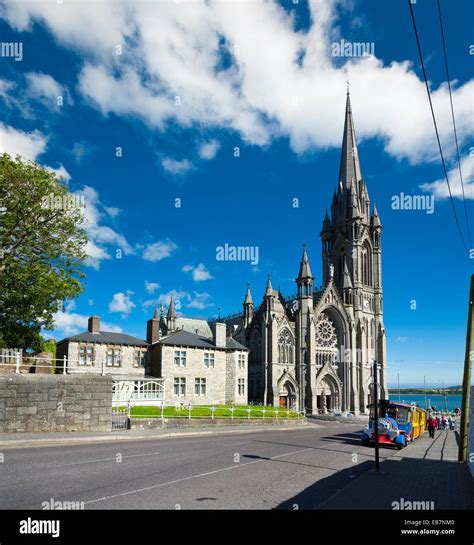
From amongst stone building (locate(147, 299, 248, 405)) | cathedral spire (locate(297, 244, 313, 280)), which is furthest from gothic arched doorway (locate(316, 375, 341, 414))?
stone building (locate(147, 299, 248, 405))

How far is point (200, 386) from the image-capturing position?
41562mm

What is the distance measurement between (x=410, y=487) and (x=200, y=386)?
31223mm

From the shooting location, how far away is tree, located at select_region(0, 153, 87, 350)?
80.5 ft

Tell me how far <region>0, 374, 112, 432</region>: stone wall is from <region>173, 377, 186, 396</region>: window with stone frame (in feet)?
55.2

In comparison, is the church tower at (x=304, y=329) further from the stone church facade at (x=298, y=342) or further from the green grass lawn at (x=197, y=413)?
the green grass lawn at (x=197, y=413)

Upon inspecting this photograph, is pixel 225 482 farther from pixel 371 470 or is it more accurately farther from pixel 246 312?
pixel 246 312

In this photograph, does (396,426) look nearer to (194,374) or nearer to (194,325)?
(194,374)

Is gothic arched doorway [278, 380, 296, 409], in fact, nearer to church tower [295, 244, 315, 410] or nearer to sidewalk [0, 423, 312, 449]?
church tower [295, 244, 315, 410]

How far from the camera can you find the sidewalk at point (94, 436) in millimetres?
17566

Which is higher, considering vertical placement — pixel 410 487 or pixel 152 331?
pixel 152 331

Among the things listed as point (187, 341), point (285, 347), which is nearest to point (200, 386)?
point (187, 341)

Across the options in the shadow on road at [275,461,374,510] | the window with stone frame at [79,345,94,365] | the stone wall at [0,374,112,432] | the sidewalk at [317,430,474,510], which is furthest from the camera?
the window with stone frame at [79,345,94,365]

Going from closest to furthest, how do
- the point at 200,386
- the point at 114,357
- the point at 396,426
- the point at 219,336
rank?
the point at 396,426 → the point at 114,357 → the point at 200,386 → the point at 219,336
